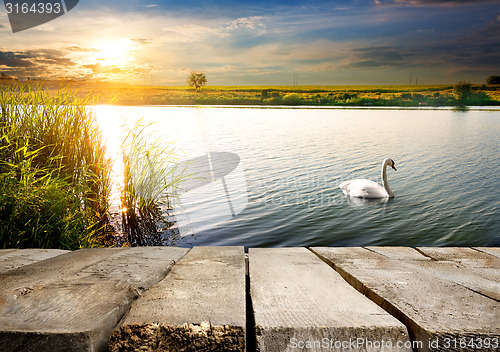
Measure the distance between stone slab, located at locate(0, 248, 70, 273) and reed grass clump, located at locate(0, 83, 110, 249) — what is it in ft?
3.49

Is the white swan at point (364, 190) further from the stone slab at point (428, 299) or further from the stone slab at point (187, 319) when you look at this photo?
the stone slab at point (187, 319)

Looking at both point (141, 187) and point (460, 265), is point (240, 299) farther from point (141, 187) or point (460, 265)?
point (141, 187)

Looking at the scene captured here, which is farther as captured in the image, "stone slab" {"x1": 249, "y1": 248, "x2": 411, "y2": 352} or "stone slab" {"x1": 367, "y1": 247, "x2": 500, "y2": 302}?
"stone slab" {"x1": 367, "y1": 247, "x2": 500, "y2": 302}

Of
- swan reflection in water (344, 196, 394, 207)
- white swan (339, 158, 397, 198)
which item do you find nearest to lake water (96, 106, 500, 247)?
swan reflection in water (344, 196, 394, 207)

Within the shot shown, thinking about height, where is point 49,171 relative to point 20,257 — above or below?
above

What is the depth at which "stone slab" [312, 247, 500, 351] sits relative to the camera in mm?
1130

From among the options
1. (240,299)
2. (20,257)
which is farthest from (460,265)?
(20,257)

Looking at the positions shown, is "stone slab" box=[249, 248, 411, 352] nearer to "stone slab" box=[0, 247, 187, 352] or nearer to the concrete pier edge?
the concrete pier edge

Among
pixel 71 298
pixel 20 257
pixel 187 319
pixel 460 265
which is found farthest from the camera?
pixel 20 257

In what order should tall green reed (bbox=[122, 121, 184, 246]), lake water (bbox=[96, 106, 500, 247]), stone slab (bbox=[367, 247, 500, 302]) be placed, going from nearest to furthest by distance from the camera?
stone slab (bbox=[367, 247, 500, 302]) < tall green reed (bbox=[122, 121, 184, 246]) < lake water (bbox=[96, 106, 500, 247])

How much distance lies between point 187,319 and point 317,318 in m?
0.43

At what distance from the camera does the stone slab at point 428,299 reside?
113 cm

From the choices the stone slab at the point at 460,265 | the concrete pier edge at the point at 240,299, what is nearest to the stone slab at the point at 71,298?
the concrete pier edge at the point at 240,299

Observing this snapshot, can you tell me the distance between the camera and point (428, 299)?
1.40 m
